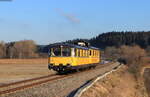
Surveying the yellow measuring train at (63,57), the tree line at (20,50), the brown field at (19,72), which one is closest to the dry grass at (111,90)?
the yellow measuring train at (63,57)

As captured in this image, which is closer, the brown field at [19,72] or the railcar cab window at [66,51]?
the brown field at [19,72]

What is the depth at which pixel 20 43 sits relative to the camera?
179 meters

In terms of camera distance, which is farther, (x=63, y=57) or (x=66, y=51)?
(x=66, y=51)

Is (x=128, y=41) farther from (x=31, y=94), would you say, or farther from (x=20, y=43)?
(x=31, y=94)

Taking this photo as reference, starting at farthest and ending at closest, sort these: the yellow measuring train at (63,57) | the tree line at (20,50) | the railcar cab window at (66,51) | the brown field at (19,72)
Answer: the tree line at (20,50) < the railcar cab window at (66,51) < the yellow measuring train at (63,57) < the brown field at (19,72)

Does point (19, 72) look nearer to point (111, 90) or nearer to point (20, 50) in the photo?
point (111, 90)

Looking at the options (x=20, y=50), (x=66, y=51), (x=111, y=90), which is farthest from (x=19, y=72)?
(x=20, y=50)

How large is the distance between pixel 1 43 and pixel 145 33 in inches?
3091

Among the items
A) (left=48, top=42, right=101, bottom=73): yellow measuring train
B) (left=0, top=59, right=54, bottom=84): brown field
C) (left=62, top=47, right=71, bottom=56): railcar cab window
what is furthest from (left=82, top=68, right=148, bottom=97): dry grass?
(left=0, top=59, right=54, bottom=84): brown field

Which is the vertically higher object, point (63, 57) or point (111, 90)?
point (63, 57)

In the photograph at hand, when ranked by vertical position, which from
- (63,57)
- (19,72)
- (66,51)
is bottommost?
(19,72)

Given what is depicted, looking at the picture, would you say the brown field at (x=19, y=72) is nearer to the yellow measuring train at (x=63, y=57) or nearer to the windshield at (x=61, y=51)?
the yellow measuring train at (x=63, y=57)

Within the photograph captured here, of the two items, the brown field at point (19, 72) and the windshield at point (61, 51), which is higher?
the windshield at point (61, 51)

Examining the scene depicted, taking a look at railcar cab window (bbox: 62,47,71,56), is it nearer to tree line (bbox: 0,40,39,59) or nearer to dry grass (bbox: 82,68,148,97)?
dry grass (bbox: 82,68,148,97)
